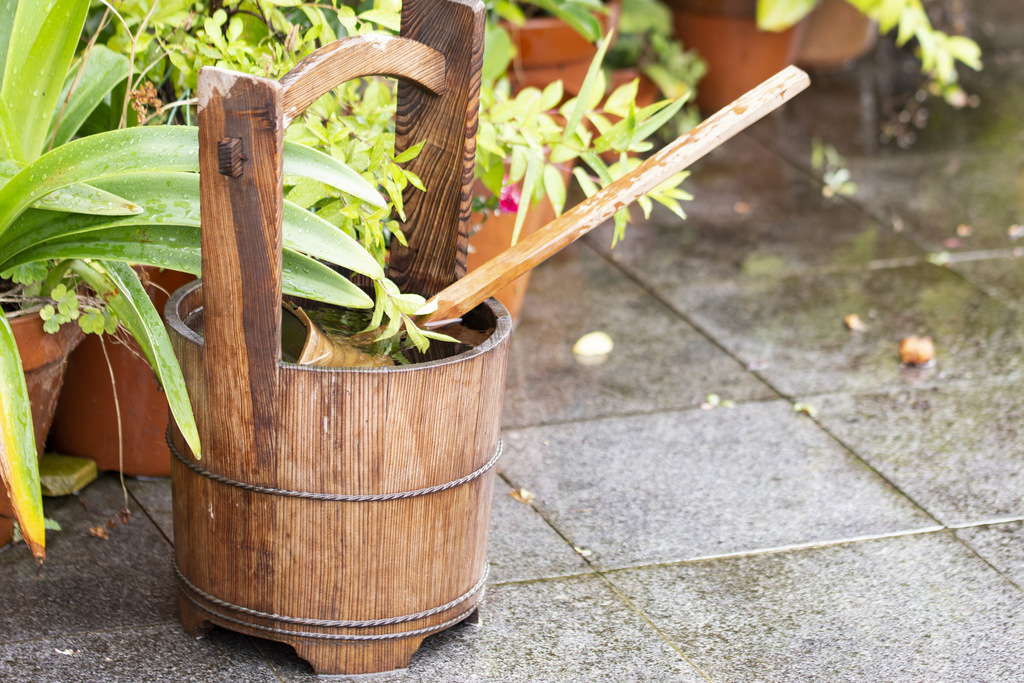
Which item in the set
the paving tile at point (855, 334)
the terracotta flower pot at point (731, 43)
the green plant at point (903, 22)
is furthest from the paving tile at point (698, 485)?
the terracotta flower pot at point (731, 43)

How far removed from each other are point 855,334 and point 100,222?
2244mm

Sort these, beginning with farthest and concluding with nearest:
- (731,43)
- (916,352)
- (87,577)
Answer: (731,43) → (916,352) → (87,577)

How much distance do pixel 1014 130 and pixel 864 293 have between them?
1925mm

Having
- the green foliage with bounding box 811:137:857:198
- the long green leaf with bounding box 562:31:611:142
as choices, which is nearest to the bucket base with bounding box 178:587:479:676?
the long green leaf with bounding box 562:31:611:142

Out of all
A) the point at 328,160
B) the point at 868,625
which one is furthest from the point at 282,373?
the point at 868,625

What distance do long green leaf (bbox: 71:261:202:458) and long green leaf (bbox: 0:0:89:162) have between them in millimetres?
305

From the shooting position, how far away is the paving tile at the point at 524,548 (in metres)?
2.29

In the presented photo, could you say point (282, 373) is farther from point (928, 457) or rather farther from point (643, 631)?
point (928, 457)

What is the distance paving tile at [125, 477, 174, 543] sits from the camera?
236cm

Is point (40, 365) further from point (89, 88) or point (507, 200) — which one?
point (507, 200)

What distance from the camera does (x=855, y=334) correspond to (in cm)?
331

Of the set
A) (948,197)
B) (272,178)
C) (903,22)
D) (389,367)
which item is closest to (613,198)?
(389,367)

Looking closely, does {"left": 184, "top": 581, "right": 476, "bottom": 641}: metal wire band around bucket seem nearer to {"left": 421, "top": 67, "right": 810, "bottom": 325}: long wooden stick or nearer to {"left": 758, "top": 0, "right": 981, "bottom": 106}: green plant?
{"left": 421, "top": 67, "right": 810, "bottom": 325}: long wooden stick

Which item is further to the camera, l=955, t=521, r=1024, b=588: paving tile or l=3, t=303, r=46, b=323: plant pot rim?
l=955, t=521, r=1024, b=588: paving tile
